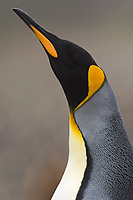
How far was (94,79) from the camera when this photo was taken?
0.68 m

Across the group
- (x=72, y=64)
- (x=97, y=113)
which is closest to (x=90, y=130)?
(x=97, y=113)

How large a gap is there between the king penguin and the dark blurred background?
192 cm

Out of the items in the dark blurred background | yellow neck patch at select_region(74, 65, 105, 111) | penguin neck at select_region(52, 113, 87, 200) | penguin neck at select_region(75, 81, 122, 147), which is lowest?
the dark blurred background

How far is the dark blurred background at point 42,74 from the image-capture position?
277 cm

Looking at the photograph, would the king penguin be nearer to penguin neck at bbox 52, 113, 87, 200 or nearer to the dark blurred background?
penguin neck at bbox 52, 113, 87, 200

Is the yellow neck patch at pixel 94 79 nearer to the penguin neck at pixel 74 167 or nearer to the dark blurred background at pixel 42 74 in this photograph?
the penguin neck at pixel 74 167

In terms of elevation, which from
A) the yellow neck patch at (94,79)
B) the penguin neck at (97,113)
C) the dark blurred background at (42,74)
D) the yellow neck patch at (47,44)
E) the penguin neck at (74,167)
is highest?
the yellow neck patch at (47,44)

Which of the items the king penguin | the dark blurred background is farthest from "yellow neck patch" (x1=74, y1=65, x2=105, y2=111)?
the dark blurred background

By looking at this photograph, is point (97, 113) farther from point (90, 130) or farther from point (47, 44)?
point (47, 44)

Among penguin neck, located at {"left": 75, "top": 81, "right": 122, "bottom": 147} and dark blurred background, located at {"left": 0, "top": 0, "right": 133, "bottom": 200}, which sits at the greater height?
penguin neck, located at {"left": 75, "top": 81, "right": 122, "bottom": 147}

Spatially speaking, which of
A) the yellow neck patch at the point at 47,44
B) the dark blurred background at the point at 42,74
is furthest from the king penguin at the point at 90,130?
the dark blurred background at the point at 42,74

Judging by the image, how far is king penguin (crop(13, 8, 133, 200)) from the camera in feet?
2.13

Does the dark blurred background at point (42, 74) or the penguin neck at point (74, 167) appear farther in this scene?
the dark blurred background at point (42, 74)

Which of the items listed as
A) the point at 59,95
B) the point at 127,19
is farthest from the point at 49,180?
the point at 127,19
